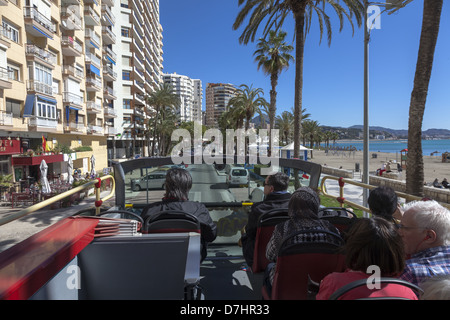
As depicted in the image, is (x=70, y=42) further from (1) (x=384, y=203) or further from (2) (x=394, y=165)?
(2) (x=394, y=165)

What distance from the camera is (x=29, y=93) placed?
2420cm

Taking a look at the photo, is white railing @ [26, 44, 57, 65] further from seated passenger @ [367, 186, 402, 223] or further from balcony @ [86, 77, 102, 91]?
seated passenger @ [367, 186, 402, 223]

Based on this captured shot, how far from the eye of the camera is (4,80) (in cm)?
2048

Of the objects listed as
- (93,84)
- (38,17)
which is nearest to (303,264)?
(38,17)

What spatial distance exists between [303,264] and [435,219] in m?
0.98

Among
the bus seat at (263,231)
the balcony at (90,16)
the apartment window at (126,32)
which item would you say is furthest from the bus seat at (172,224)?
the apartment window at (126,32)

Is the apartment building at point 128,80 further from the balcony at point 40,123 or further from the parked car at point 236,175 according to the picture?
the parked car at point 236,175

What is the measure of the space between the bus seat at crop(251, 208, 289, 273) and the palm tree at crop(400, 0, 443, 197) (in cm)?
692

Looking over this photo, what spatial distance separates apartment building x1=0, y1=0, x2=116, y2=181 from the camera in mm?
22234

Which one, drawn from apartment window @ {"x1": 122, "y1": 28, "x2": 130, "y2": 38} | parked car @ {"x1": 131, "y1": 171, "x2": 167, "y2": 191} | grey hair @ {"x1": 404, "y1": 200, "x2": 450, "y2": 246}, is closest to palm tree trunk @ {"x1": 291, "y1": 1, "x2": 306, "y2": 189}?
parked car @ {"x1": 131, "y1": 171, "x2": 167, "y2": 191}

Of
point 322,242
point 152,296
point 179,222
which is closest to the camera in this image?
point 322,242

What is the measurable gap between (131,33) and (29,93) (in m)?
41.0
